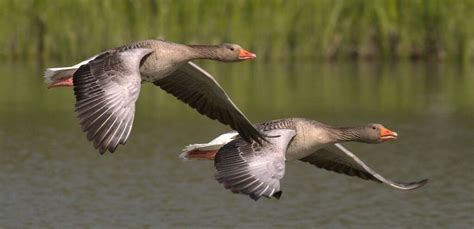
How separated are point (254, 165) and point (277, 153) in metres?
0.26

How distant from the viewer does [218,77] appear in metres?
29.7

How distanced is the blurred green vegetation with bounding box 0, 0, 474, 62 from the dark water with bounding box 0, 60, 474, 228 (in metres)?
0.67

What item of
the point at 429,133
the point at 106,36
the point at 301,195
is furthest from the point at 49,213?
the point at 106,36

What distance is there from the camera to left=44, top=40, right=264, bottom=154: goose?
13.1 m

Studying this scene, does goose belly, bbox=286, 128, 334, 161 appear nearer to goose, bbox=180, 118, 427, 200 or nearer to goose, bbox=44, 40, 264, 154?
goose, bbox=180, 118, 427, 200

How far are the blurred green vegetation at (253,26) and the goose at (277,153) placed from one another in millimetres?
13592

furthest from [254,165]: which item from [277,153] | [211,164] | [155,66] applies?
[211,164]

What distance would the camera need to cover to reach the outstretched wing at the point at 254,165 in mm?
13422

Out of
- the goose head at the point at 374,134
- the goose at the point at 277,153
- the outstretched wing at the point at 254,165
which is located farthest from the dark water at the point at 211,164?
the outstretched wing at the point at 254,165

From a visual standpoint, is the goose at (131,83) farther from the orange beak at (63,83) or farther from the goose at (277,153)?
the goose at (277,153)

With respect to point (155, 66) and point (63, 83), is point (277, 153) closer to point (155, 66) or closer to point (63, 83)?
point (155, 66)

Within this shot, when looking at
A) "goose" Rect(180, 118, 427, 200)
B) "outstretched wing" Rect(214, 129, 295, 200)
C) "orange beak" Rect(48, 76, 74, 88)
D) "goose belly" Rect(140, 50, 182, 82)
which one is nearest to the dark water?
"goose" Rect(180, 118, 427, 200)

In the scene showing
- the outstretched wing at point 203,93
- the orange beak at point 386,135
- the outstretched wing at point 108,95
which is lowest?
the orange beak at point 386,135

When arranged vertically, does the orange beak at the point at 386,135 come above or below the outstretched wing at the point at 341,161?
above
